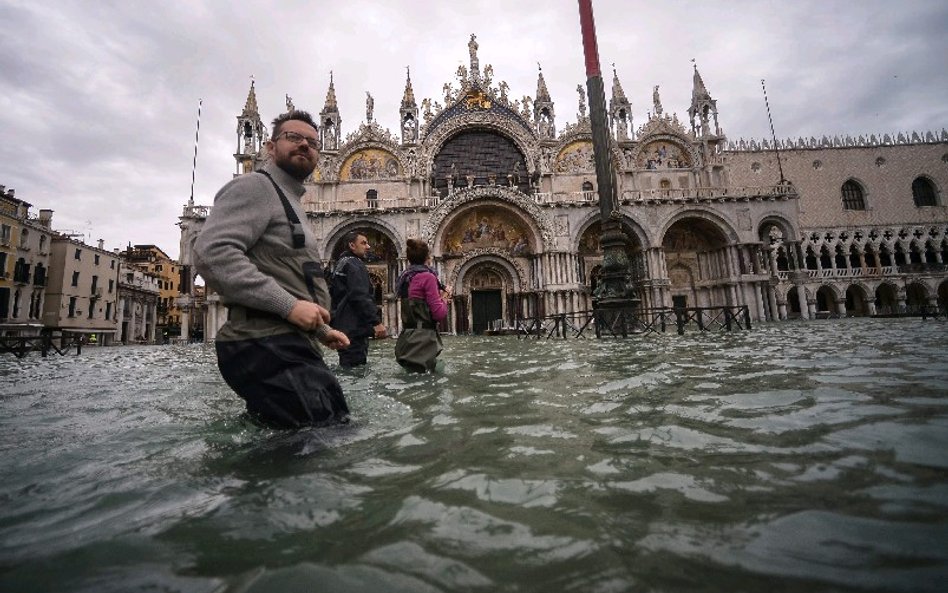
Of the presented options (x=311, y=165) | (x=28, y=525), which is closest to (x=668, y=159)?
(x=311, y=165)

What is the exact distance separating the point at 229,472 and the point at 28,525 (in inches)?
21.5

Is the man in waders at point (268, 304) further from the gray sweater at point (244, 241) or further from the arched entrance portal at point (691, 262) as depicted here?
the arched entrance portal at point (691, 262)

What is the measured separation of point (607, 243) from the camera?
37.6 ft

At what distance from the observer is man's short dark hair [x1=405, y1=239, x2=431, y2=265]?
4875mm

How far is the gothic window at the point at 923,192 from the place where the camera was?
34.0 m


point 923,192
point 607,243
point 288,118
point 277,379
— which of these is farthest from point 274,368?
point 923,192

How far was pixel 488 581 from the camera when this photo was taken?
2.95 ft

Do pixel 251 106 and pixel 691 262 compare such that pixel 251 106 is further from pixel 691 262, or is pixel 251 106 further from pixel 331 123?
pixel 691 262

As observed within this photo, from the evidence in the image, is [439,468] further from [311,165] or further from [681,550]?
[311,165]

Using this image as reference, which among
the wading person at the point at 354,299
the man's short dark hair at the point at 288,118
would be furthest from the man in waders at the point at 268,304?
the wading person at the point at 354,299

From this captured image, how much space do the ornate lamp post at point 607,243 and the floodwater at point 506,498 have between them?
27.7 ft

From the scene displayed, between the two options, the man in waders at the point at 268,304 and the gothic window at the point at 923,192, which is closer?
the man in waders at the point at 268,304

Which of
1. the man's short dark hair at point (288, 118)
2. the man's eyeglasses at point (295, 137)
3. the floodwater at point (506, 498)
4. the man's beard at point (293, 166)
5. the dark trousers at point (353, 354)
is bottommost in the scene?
the floodwater at point (506, 498)

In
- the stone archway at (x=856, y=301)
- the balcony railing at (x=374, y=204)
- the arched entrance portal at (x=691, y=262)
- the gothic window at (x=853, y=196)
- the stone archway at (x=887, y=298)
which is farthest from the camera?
the gothic window at (x=853, y=196)
